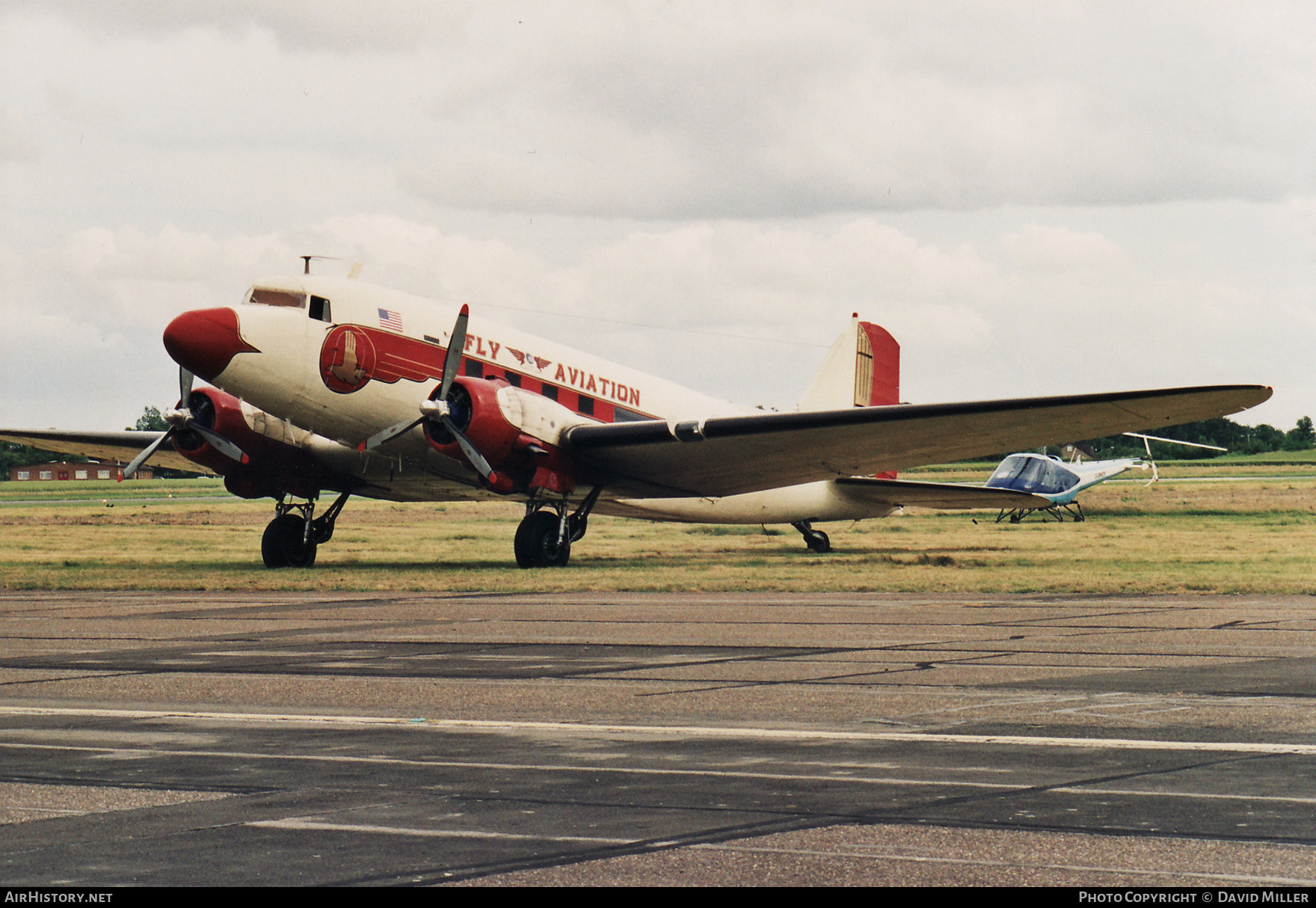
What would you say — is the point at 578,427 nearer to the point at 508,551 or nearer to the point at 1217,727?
the point at 508,551

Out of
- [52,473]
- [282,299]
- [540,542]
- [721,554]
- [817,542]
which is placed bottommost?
[721,554]

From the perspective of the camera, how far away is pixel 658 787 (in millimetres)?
6508

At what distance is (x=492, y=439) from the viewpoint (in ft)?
79.5

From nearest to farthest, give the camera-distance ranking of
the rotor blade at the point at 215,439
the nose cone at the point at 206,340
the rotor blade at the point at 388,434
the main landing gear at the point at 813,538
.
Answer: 1. the nose cone at the point at 206,340
2. the rotor blade at the point at 388,434
3. the rotor blade at the point at 215,439
4. the main landing gear at the point at 813,538

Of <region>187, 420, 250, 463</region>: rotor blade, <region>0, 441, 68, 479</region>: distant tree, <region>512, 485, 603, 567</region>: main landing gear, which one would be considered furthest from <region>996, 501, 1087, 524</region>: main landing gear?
<region>0, 441, 68, 479</region>: distant tree

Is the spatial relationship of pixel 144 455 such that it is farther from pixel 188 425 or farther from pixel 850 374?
pixel 850 374

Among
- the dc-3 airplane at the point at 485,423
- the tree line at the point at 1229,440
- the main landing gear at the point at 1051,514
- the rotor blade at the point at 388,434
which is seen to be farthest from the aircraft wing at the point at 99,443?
the tree line at the point at 1229,440

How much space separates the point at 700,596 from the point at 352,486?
37.1 feet

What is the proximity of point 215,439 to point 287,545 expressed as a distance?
8.99 feet

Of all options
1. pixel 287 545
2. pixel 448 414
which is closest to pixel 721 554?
pixel 448 414

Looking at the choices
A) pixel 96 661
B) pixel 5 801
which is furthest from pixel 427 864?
pixel 96 661

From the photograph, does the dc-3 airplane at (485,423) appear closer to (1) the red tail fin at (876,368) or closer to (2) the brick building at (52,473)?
(1) the red tail fin at (876,368)

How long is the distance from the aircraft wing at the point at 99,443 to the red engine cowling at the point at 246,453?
421 cm

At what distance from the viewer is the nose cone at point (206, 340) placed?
2258cm
